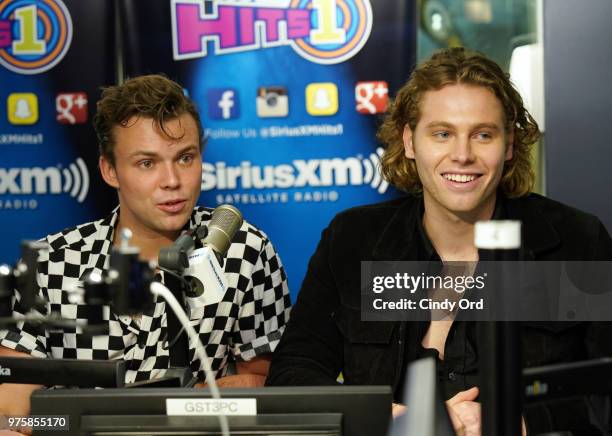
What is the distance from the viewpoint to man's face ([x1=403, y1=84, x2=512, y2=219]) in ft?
7.40

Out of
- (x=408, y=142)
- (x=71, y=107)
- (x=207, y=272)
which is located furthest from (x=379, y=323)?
(x=71, y=107)

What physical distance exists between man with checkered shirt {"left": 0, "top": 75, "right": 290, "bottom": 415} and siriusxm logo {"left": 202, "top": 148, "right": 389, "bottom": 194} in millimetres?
1016

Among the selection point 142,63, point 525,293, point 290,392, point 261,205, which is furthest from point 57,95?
point 290,392

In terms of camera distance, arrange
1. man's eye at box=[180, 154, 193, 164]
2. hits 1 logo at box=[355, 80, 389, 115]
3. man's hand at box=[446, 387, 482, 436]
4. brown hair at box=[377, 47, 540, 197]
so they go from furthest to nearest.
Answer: hits 1 logo at box=[355, 80, 389, 115]
man's eye at box=[180, 154, 193, 164]
brown hair at box=[377, 47, 540, 197]
man's hand at box=[446, 387, 482, 436]

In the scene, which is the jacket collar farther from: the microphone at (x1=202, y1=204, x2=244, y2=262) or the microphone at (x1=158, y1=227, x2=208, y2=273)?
the microphone at (x1=158, y1=227, x2=208, y2=273)

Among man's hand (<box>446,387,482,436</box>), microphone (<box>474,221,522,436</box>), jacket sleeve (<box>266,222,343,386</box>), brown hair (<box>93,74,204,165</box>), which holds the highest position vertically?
brown hair (<box>93,74,204,165</box>)

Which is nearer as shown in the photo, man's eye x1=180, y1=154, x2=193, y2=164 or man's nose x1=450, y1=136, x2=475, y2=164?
man's nose x1=450, y1=136, x2=475, y2=164

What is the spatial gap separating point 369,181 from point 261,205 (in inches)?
18.1

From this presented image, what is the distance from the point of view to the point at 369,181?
3.58m

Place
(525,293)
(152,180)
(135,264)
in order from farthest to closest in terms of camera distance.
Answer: (152,180), (525,293), (135,264)

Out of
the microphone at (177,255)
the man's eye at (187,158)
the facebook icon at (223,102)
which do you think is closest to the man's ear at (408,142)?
the man's eye at (187,158)

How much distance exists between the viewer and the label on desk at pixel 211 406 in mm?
1206

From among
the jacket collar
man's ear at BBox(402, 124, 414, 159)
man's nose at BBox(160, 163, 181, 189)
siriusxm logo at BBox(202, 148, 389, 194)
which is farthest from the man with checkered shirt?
siriusxm logo at BBox(202, 148, 389, 194)

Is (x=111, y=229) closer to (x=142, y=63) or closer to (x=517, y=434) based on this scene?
(x=142, y=63)
